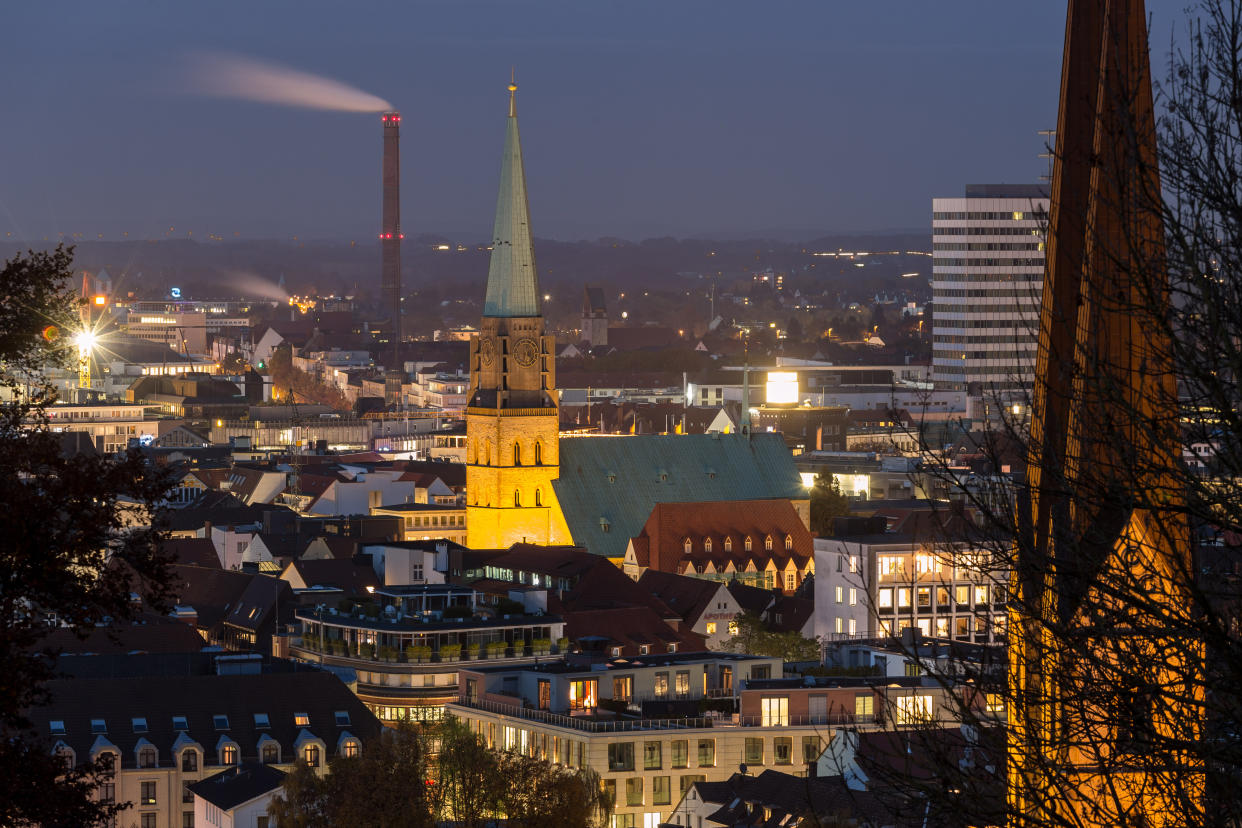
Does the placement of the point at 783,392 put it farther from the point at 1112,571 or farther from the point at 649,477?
the point at 1112,571

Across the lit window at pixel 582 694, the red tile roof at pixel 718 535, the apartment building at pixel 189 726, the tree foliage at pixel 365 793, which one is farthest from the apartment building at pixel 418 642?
the red tile roof at pixel 718 535

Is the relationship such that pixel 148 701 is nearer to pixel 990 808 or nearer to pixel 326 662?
pixel 326 662

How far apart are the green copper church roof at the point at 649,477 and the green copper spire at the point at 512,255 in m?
5.99

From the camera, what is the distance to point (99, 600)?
20219mm

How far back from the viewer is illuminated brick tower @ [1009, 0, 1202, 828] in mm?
18875

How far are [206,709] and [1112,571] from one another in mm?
52023

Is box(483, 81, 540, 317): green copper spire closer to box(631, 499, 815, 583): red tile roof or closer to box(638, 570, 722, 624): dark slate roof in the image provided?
box(631, 499, 815, 583): red tile roof

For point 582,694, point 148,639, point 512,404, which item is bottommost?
point 582,694

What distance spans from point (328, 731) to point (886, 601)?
2757 cm

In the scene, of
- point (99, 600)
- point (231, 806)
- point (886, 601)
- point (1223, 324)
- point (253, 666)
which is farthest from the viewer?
point (886, 601)

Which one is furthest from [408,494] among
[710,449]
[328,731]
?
[328,731]

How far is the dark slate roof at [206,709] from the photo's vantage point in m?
68.2

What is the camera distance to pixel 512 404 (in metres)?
127

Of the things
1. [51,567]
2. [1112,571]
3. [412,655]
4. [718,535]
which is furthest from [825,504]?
[51,567]
